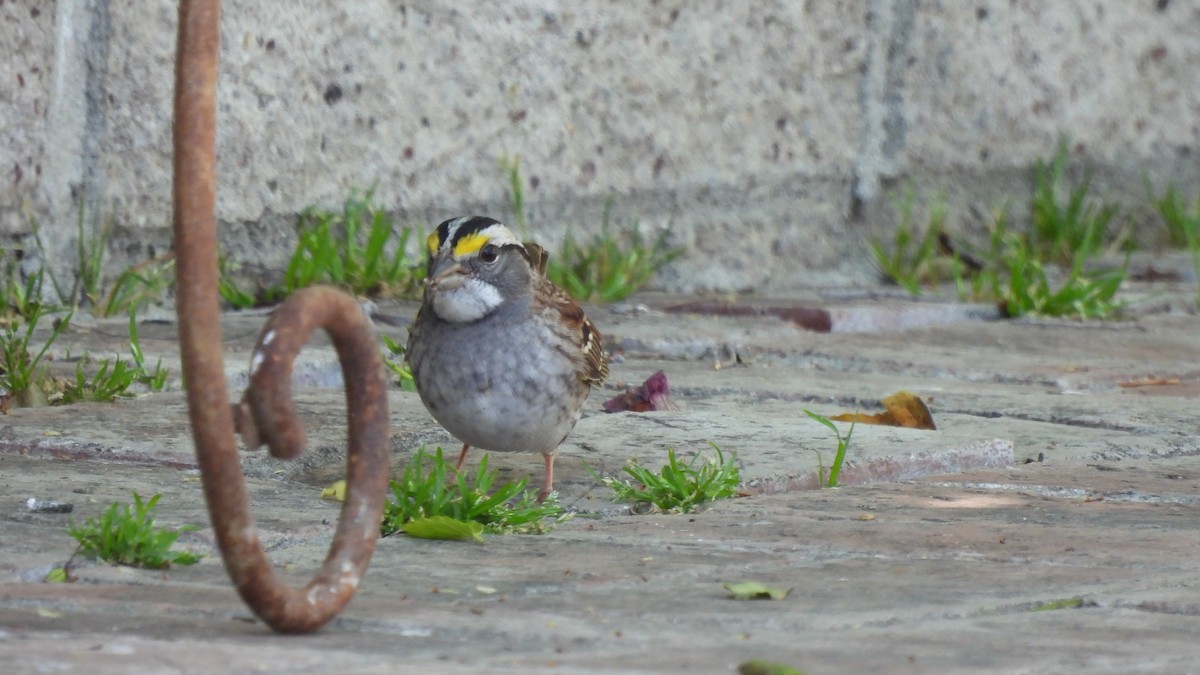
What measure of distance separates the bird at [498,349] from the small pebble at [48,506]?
2.47 ft

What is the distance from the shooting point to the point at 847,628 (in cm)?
201

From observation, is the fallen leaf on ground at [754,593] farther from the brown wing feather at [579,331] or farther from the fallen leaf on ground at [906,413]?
the fallen leaf on ground at [906,413]

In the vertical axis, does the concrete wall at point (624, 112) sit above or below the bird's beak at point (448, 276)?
above

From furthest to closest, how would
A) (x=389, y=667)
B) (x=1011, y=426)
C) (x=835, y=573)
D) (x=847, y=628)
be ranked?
(x=1011, y=426) → (x=835, y=573) → (x=847, y=628) → (x=389, y=667)

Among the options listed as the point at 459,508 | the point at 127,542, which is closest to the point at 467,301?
the point at 459,508

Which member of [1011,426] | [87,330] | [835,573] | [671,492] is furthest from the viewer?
[87,330]

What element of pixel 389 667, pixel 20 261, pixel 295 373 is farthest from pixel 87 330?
pixel 389 667

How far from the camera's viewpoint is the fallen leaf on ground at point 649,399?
3.80 metres

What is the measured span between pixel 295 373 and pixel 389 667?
2.44 m

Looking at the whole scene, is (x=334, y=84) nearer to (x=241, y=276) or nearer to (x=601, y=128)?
(x=241, y=276)

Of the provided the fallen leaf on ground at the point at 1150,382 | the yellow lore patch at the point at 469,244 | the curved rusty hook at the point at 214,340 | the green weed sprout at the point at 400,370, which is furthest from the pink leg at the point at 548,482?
the fallen leaf on ground at the point at 1150,382

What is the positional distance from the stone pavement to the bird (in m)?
0.13

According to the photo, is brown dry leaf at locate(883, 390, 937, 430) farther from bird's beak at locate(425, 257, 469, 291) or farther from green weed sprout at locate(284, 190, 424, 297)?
green weed sprout at locate(284, 190, 424, 297)

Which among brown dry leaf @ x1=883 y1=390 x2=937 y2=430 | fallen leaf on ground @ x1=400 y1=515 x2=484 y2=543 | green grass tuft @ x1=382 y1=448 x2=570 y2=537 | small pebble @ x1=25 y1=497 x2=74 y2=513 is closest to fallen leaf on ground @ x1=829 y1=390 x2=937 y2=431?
brown dry leaf @ x1=883 y1=390 x2=937 y2=430
